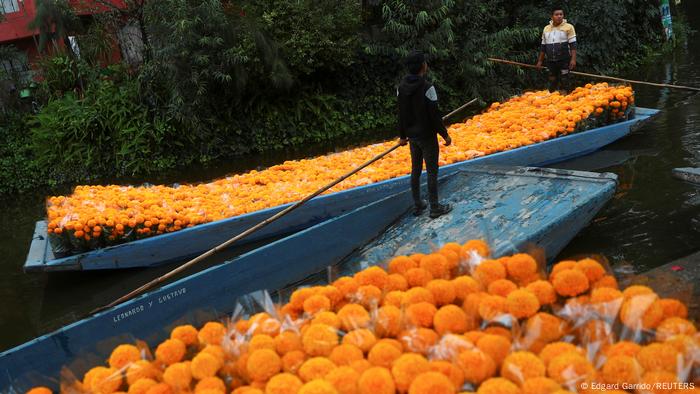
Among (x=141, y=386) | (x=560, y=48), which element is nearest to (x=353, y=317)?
(x=141, y=386)

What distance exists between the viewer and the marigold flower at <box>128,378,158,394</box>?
218 centimetres

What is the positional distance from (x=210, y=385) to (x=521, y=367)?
4.02 feet

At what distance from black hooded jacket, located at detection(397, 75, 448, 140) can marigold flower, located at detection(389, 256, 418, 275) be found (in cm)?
237

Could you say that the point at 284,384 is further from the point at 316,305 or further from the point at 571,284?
the point at 571,284

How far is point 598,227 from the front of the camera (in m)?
5.69

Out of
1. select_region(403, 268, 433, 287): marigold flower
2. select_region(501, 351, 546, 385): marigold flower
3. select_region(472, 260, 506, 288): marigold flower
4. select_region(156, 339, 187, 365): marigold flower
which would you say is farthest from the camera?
select_region(403, 268, 433, 287): marigold flower

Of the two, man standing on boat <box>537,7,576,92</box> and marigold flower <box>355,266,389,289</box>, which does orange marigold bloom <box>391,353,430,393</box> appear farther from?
man standing on boat <box>537,7,576,92</box>

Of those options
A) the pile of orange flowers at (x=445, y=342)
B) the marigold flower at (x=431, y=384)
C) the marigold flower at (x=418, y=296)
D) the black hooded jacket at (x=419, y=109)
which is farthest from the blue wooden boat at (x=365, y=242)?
the marigold flower at (x=431, y=384)

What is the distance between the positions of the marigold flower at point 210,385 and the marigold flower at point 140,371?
0.27m

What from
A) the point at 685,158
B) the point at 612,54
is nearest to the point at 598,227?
the point at 685,158

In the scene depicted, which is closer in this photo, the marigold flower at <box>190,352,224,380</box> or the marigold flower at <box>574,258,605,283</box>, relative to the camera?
the marigold flower at <box>190,352,224,380</box>

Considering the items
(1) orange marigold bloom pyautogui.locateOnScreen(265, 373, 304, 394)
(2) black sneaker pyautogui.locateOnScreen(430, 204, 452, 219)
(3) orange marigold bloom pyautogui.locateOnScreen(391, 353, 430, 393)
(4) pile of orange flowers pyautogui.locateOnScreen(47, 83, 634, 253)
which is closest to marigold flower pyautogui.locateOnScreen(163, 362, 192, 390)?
(1) orange marigold bloom pyautogui.locateOnScreen(265, 373, 304, 394)

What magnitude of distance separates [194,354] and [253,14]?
1151cm

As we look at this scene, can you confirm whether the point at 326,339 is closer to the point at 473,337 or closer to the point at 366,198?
the point at 473,337
